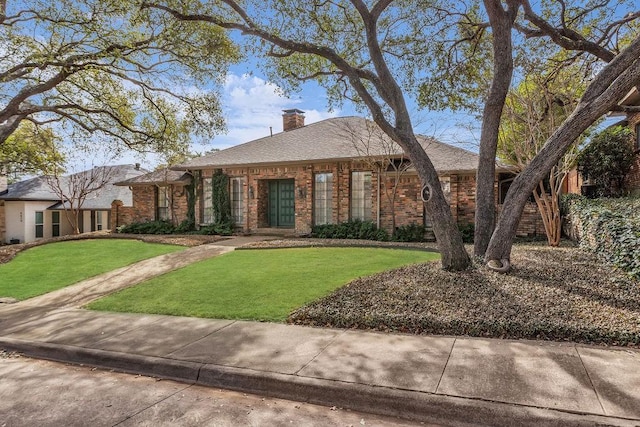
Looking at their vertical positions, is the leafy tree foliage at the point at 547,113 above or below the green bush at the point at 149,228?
above

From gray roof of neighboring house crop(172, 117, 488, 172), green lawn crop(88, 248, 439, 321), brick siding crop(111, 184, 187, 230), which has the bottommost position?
green lawn crop(88, 248, 439, 321)

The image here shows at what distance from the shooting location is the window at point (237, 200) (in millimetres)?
17875

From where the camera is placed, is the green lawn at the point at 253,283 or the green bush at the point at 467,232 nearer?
the green lawn at the point at 253,283

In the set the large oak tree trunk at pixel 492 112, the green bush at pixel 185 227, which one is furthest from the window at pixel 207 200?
the large oak tree trunk at pixel 492 112

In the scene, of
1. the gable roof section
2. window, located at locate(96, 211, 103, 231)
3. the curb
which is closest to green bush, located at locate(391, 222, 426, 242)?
the curb

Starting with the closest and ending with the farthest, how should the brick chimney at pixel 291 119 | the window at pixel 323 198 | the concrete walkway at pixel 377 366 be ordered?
the concrete walkway at pixel 377 366
the window at pixel 323 198
the brick chimney at pixel 291 119

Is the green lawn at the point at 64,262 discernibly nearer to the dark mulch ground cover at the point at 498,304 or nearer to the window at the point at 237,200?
the window at the point at 237,200

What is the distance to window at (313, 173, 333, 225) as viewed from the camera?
1628 cm

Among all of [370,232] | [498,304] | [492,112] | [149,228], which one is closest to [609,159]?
[370,232]

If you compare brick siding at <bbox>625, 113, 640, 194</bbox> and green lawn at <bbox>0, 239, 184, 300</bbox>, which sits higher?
brick siding at <bbox>625, 113, 640, 194</bbox>

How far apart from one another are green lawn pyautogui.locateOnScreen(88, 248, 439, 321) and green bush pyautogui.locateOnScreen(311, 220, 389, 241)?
10.6 feet

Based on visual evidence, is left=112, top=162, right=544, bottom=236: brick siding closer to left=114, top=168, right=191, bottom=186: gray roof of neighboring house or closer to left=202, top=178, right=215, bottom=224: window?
left=202, top=178, right=215, bottom=224: window

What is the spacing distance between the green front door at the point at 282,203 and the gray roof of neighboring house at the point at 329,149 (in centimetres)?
123

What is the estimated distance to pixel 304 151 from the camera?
16953 millimetres
